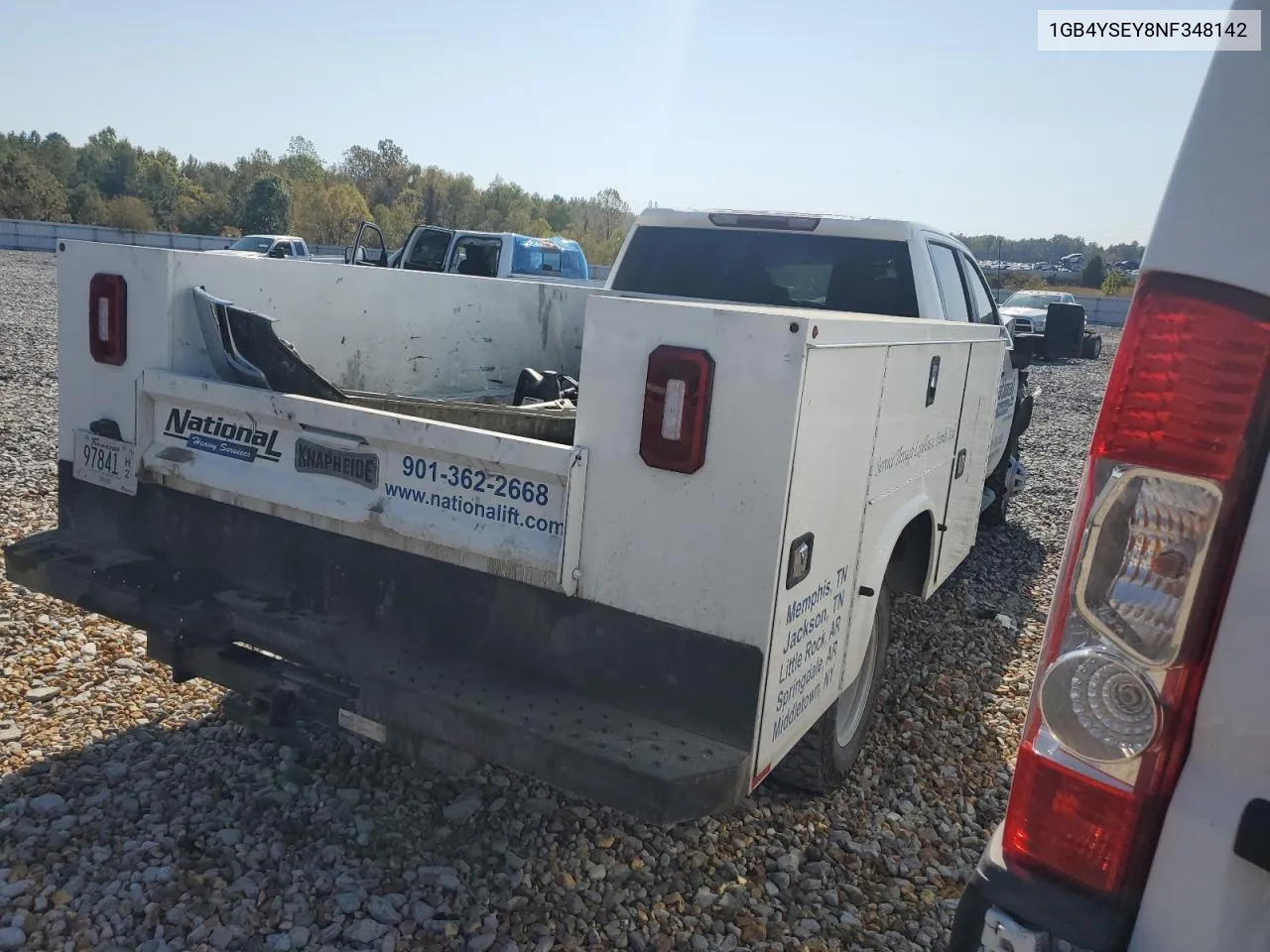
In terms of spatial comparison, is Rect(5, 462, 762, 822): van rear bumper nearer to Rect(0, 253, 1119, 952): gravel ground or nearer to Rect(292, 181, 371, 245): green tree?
Rect(0, 253, 1119, 952): gravel ground

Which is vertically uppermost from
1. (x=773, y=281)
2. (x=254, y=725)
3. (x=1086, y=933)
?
(x=773, y=281)

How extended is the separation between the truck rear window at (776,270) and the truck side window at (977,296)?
47.4 inches

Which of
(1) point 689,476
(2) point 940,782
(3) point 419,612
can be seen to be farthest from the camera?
(2) point 940,782

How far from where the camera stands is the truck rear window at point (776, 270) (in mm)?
5004

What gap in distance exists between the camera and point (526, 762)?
2650 millimetres

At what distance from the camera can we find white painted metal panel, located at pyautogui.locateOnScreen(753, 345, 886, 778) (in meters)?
2.60

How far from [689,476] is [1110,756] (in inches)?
51.3

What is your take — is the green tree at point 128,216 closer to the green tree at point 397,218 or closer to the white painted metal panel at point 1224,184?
the green tree at point 397,218

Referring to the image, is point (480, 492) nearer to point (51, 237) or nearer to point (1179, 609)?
point (1179, 609)

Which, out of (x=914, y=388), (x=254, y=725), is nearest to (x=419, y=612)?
(x=254, y=725)

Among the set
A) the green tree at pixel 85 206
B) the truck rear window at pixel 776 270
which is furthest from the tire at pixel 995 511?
the green tree at pixel 85 206

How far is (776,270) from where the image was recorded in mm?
5164

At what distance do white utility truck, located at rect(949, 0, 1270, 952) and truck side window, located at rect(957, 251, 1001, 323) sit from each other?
15.4 feet

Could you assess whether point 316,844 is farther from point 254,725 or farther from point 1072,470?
point 1072,470
